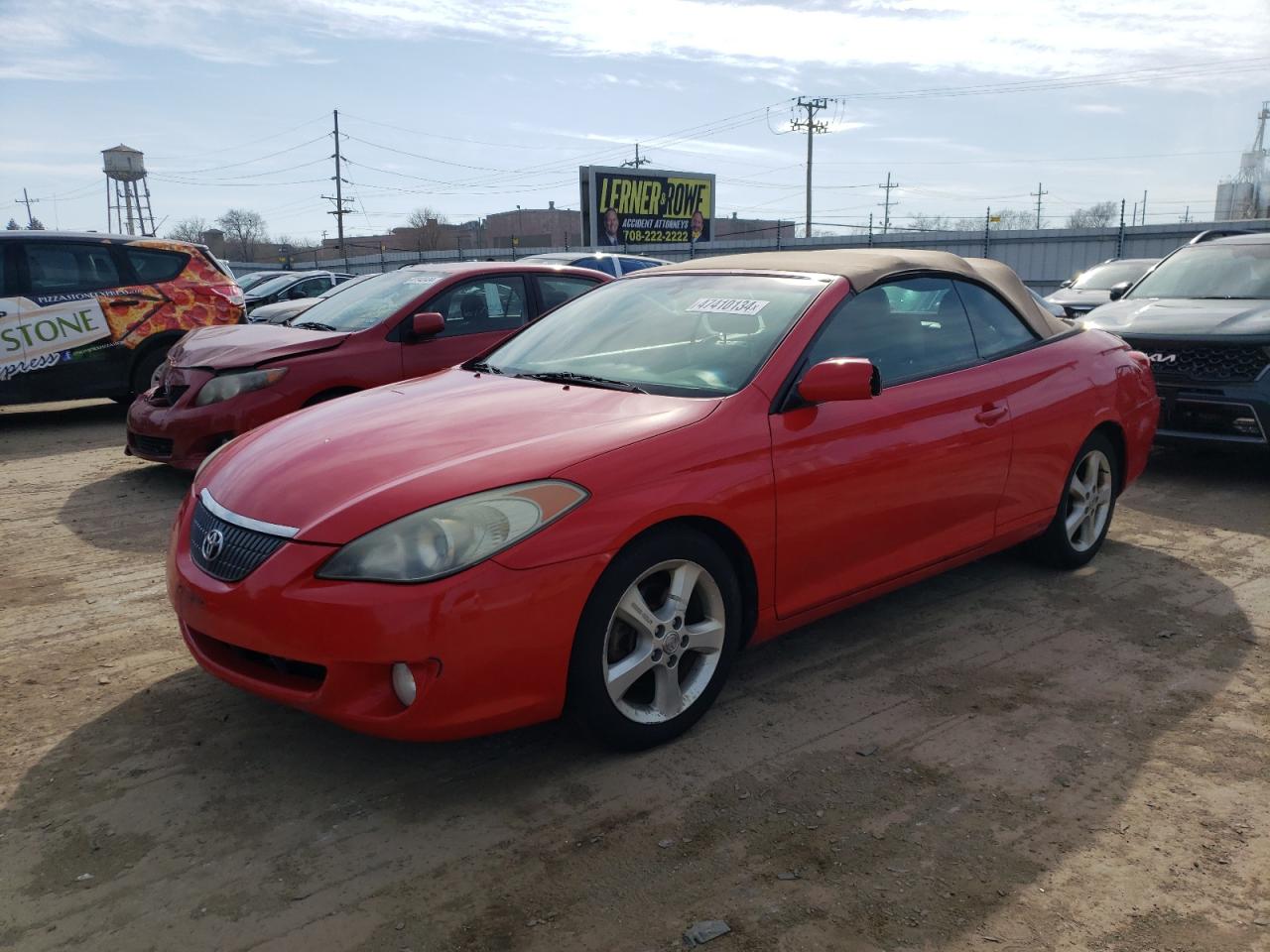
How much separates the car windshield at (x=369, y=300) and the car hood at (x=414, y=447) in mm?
3241

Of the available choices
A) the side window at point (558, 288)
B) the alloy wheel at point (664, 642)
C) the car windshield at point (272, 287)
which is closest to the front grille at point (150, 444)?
the side window at point (558, 288)

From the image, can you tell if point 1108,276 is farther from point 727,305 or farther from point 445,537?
point 445,537

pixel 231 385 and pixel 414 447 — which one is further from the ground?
pixel 414 447

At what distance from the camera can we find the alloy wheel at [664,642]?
2.97 meters

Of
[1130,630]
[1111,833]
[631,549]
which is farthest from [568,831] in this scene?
[1130,630]

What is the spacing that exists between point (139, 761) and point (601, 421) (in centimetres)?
177

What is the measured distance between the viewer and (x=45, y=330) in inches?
338

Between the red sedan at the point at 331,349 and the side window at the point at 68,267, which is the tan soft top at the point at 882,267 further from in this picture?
the side window at the point at 68,267

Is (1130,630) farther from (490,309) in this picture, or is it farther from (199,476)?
(490,309)

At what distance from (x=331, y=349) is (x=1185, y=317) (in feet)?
19.6

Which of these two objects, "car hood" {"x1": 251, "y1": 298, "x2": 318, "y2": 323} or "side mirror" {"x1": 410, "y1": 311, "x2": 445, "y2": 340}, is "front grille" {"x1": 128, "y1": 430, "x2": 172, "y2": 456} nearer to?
"side mirror" {"x1": 410, "y1": 311, "x2": 445, "y2": 340}

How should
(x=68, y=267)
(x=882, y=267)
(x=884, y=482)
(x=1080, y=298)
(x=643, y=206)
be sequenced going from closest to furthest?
(x=884, y=482) < (x=882, y=267) < (x=68, y=267) < (x=1080, y=298) < (x=643, y=206)

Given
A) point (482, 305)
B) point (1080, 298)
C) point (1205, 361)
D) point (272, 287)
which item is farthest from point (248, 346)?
point (272, 287)

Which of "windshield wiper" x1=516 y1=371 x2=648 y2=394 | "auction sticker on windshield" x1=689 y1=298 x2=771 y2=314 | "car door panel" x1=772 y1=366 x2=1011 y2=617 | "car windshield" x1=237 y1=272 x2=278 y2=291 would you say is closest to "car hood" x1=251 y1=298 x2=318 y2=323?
"windshield wiper" x1=516 y1=371 x2=648 y2=394
